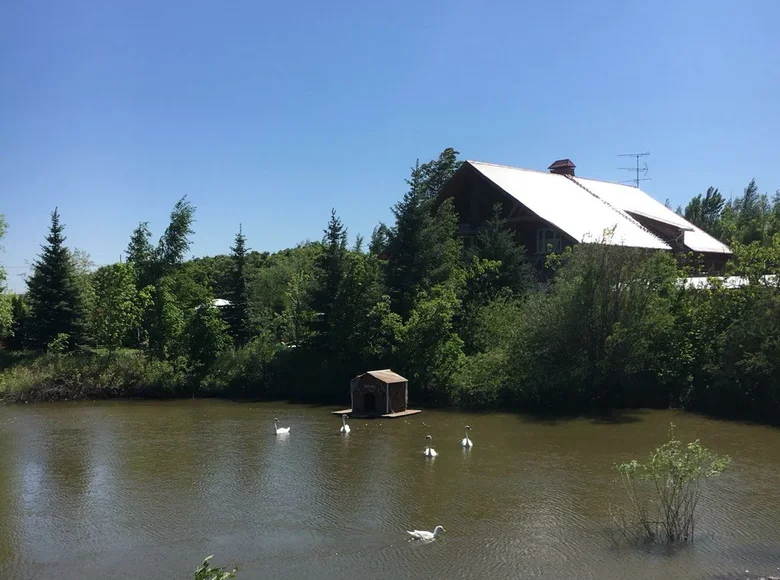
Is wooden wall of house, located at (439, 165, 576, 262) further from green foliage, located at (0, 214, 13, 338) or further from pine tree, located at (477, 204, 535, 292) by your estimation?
green foliage, located at (0, 214, 13, 338)

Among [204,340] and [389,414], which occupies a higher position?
[204,340]

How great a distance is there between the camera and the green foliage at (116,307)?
31.0 m

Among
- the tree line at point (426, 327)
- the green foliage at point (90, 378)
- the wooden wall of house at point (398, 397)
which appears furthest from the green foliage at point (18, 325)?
the wooden wall of house at point (398, 397)

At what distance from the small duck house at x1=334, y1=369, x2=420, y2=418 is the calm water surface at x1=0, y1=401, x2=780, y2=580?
39.1 inches

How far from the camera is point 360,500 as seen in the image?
13.4 metres

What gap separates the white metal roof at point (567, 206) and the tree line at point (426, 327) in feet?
7.35

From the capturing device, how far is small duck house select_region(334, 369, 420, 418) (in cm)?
2286

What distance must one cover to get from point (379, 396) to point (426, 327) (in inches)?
164

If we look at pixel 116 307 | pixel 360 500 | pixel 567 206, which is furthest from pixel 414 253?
pixel 360 500

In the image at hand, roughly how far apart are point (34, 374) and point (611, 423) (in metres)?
24.6

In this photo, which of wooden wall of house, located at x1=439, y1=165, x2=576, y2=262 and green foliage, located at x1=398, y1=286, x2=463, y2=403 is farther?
wooden wall of house, located at x1=439, y1=165, x2=576, y2=262

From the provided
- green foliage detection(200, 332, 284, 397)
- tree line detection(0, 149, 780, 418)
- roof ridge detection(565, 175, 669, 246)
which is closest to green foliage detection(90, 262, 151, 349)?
tree line detection(0, 149, 780, 418)

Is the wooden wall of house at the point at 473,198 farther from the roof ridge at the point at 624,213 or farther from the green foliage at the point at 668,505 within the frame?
the green foliage at the point at 668,505

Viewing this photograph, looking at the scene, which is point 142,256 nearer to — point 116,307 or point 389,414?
point 116,307
